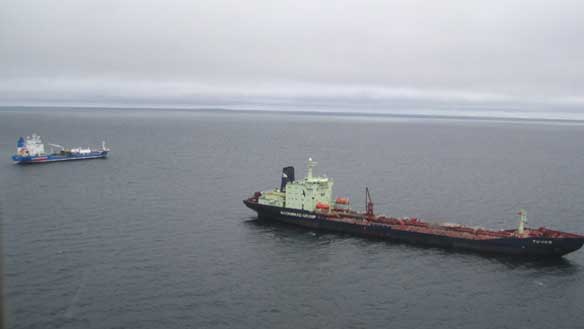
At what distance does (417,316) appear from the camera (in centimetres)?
4525

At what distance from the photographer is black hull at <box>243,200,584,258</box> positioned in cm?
6106

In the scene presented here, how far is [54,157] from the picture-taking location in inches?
5438

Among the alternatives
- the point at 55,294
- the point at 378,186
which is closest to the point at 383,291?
the point at 55,294

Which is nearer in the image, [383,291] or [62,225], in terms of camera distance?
[383,291]

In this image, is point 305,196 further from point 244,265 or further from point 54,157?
point 54,157

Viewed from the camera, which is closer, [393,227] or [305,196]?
[393,227]

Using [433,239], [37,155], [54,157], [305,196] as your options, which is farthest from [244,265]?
[37,155]

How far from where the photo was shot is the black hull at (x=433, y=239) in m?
61.1

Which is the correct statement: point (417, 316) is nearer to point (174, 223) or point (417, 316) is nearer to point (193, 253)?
point (193, 253)

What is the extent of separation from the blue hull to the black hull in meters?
85.0

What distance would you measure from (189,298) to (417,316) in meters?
22.4

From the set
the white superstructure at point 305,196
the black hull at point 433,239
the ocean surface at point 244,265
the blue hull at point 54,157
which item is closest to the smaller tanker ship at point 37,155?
the blue hull at point 54,157

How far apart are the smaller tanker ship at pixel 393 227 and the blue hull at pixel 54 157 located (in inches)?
3279

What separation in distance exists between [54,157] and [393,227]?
110 meters
